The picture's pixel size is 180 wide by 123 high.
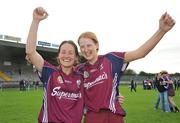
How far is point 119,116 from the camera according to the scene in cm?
479

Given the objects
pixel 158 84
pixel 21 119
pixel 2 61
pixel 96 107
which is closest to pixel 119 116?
pixel 96 107

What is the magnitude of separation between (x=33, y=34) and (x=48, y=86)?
0.66 m

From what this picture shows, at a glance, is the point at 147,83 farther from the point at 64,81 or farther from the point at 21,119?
the point at 64,81

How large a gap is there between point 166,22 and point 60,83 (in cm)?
143

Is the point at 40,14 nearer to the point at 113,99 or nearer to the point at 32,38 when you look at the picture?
the point at 32,38

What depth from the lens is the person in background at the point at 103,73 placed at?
4.72 m

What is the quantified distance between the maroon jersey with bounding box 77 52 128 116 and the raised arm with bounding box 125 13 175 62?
127 mm

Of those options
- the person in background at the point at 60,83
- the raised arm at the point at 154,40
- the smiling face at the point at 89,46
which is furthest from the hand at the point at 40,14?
the raised arm at the point at 154,40

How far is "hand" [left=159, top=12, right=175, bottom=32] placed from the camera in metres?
4.48

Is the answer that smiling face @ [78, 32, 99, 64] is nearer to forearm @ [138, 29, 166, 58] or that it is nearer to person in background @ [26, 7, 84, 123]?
person in background @ [26, 7, 84, 123]

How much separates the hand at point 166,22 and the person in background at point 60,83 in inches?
43.9

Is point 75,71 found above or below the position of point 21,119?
above

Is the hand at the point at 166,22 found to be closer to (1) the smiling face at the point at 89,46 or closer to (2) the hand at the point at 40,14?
(1) the smiling face at the point at 89,46

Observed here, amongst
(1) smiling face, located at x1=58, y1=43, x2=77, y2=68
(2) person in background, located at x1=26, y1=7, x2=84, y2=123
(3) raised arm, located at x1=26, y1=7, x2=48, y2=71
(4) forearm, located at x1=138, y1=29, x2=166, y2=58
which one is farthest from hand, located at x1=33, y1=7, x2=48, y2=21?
(4) forearm, located at x1=138, y1=29, x2=166, y2=58
